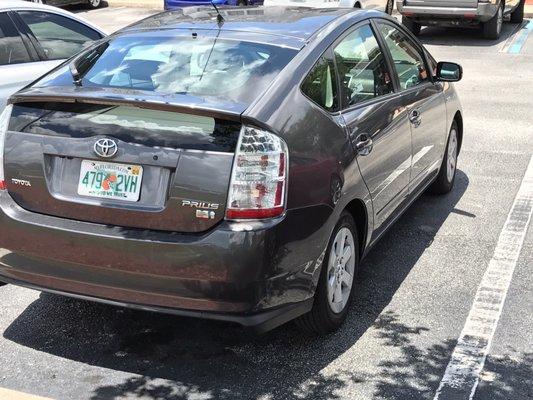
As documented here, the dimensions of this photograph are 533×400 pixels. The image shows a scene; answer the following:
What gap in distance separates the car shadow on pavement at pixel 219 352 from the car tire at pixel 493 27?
1078 centimetres

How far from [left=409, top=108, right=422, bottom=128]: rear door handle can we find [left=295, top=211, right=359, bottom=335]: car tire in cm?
119

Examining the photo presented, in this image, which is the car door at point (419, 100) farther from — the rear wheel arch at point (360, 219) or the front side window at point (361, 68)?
the rear wheel arch at point (360, 219)

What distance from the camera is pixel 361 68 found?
4.45 m

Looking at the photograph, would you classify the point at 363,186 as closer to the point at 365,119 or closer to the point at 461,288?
the point at 365,119

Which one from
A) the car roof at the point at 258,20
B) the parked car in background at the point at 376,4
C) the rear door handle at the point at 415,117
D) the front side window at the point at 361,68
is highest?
the car roof at the point at 258,20

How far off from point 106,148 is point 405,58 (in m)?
2.65

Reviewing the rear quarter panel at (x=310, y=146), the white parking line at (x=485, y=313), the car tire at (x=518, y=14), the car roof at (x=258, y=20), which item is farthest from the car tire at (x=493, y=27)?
the rear quarter panel at (x=310, y=146)

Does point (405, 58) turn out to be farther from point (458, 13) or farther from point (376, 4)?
point (376, 4)

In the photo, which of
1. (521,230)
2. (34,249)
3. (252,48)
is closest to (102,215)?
(34,249)

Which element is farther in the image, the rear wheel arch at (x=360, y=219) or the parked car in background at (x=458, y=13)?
the parked car in background at (x=458, y=13)

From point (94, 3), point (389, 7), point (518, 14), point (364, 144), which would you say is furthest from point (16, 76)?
point (94, 3)

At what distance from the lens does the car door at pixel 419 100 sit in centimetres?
501

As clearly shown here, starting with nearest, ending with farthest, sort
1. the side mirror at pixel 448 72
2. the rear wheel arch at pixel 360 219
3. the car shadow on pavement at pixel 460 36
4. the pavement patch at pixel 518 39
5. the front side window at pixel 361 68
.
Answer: the rear wheel arch at pixel 360 219 < the front side window at pixel 361 68 < the side mirror at pixel 448 72 < the pavement patch at pixel 518 39 < the car shadow on pavement at pixel 460 36

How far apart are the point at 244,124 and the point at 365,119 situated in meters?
1.11
